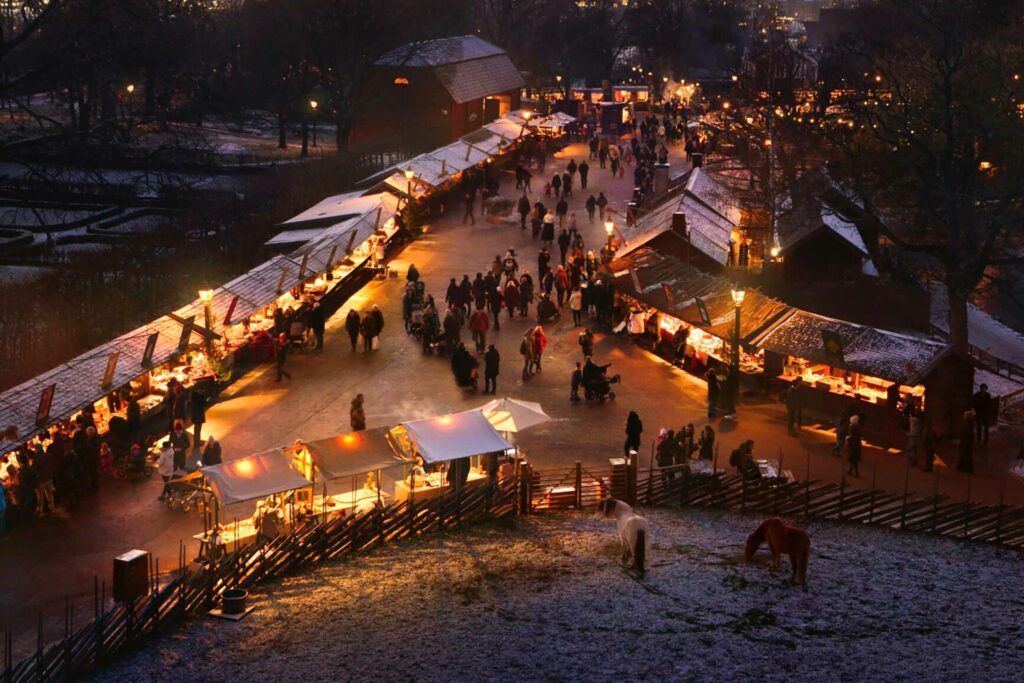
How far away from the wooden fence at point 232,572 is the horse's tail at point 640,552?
10.1 ft

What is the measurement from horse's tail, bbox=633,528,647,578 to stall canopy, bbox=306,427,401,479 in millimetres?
4545

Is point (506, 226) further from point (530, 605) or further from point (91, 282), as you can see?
point (530, 605)

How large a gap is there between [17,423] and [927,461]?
52.2ft

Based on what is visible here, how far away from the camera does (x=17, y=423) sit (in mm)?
22031

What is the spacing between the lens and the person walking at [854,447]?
24.3 m

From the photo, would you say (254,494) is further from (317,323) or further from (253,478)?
(317,323)

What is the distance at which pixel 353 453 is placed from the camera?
20.7 meters

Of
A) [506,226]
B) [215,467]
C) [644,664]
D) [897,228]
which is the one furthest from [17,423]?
[897,228]

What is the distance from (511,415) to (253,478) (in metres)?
5.22

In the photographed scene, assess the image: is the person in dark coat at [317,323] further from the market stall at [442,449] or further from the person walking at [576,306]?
the market stall at [442,449]

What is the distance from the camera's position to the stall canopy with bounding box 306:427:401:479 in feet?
66.2

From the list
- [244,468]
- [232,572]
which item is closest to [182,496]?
[244,468]

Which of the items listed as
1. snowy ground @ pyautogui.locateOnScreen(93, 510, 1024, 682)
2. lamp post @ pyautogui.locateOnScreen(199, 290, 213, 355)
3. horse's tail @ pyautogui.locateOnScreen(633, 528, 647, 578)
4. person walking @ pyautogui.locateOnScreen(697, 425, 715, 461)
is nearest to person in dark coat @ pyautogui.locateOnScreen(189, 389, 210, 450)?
lamp post @ pyautogui.locateOnScreen(199, 290, 213, 355)

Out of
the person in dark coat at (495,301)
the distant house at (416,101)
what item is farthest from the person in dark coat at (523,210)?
the distant house at (416,101)
